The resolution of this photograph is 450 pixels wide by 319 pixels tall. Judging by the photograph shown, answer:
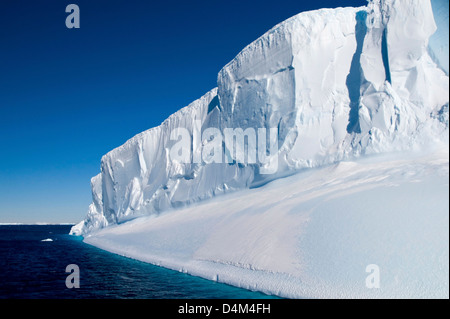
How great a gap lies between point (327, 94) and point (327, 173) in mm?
4640

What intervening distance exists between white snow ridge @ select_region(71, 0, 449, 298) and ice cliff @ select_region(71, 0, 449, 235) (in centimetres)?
6

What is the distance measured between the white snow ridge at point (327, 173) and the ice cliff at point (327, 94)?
0.06 meters

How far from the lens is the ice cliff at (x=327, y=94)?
587 inches

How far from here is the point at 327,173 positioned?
51.7 ft

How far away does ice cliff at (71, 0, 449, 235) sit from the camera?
48.9 feet

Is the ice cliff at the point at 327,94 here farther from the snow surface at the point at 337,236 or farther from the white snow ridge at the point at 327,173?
the snow surface at the point at 337,236

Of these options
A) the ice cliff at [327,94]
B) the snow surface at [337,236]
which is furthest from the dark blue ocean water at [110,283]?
the ice cliff at [327,94]

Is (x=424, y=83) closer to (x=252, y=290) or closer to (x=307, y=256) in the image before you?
(x=307, y=256)

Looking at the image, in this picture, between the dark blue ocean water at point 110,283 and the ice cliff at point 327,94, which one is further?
the ice cliff at point 327,94

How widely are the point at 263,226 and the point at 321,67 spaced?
9604 millimetres

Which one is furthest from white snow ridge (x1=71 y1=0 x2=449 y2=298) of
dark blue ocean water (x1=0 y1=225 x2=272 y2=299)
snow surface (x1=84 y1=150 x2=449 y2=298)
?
dark blue ocean water (x1=0 y1=225 x2=272 y2=299)

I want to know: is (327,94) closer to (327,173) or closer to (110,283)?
(327,173)
